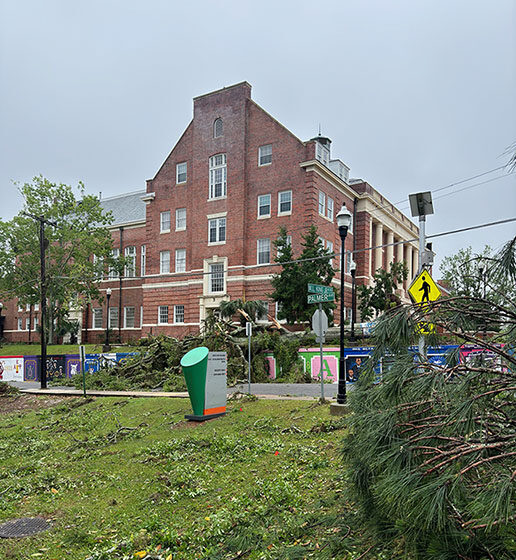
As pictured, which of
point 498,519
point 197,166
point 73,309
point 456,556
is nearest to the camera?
point 498,519

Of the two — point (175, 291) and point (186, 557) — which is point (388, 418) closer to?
point (186, 557)

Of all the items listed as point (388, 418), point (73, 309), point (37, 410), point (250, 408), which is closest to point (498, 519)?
point (388, 418)

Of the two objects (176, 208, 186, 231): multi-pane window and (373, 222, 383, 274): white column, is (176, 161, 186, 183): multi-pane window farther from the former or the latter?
(373, 222, 383, 274): white column

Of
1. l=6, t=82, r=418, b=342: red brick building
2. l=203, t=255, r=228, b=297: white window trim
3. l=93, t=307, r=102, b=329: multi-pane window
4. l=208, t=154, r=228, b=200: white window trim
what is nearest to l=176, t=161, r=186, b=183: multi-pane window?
l=6, t=82, r=418, b=342: red brick building

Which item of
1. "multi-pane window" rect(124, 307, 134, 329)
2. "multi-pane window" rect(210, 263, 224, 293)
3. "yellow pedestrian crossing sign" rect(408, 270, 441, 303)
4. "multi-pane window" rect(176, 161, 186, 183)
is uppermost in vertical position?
"multi-pane window" rect(176, 161, 186, 183)

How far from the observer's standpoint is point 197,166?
4166 centimetres

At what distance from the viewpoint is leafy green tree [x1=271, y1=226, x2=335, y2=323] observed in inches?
1190

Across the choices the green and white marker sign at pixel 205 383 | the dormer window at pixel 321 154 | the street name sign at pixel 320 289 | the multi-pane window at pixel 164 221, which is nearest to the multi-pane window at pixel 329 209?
the dormer window at pixel 321 154

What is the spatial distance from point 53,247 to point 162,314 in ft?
40.7

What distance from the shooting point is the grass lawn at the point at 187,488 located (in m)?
5.67

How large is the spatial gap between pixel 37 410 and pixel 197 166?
27741 millimetres

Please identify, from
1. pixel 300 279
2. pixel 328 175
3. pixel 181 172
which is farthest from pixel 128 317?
pixel 300 279

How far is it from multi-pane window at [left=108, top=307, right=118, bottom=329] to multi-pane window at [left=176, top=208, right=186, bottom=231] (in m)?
13.5

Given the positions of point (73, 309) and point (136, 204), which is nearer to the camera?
point (73, 309)
